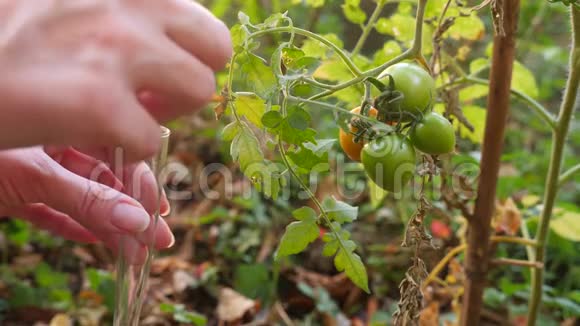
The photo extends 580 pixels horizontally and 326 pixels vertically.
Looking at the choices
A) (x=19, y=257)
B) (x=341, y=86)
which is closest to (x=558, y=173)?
(x=341, y=86)

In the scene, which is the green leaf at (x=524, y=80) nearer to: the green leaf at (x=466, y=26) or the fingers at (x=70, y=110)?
the green leaf at (x=466, y=26)

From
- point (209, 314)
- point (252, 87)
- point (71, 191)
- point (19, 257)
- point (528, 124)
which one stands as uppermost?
point (252, 87)

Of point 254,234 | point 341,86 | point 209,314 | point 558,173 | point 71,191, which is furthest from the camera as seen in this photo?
point 254,234

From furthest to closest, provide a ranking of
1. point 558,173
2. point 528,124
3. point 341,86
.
A: 1. point 528,124
2. point 558,173
3. point 341,86

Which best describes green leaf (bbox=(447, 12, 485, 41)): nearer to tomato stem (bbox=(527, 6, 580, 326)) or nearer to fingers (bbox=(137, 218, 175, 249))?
tomato stem (bbox=(527, 6, 580, 326))

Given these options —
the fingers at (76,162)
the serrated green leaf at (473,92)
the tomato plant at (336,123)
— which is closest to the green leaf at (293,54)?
the tomato plant at (336,123)

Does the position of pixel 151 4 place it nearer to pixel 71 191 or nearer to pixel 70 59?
pixel 70 59

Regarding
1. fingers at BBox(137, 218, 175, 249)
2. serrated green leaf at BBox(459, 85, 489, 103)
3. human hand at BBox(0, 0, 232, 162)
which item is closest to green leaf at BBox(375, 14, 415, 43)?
serrated green leaf at BBox(459, 85, 489, 103)
